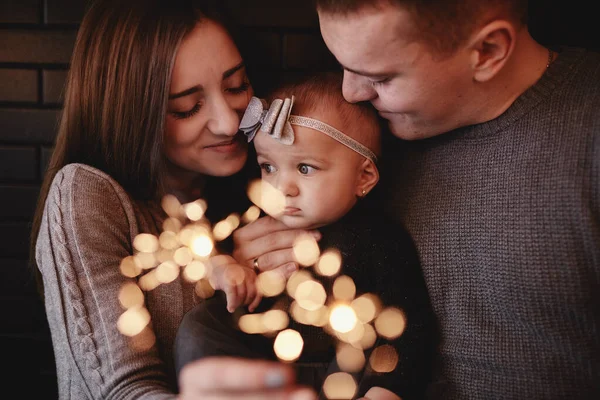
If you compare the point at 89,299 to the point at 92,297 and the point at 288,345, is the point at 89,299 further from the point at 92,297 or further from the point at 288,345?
the point at 288,345

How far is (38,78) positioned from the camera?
192 cm

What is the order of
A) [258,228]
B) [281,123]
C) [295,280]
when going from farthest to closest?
[258,228]
[295,280]
[281,123]

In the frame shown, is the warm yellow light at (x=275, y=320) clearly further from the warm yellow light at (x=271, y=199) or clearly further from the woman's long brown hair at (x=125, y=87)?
the woman's long brown hair at (x=125, y=87)

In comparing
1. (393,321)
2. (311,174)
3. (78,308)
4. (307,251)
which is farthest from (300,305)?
(78,308)

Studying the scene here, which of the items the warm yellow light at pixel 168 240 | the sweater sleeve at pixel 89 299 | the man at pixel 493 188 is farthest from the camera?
the warm yellow light at pixel 168 240

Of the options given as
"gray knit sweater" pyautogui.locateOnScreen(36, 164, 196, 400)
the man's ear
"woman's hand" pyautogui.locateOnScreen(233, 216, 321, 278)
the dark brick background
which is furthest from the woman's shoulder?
the man's ear

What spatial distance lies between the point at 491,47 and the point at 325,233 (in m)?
0.63

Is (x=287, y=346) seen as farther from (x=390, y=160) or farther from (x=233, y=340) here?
(x=390, y=160)

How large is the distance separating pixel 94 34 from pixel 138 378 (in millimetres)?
930

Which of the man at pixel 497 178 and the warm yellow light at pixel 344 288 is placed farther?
the warm yellow light at pixel 344 288

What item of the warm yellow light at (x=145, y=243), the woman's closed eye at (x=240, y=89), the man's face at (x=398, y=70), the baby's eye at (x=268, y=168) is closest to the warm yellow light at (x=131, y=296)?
the warm yellow light at (x=145, y=243)

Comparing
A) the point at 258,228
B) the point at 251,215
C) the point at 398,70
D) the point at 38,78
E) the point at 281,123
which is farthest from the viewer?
the point at 38,78

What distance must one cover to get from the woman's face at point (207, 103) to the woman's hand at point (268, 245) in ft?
0.62

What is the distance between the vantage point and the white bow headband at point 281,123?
1.38 metres
